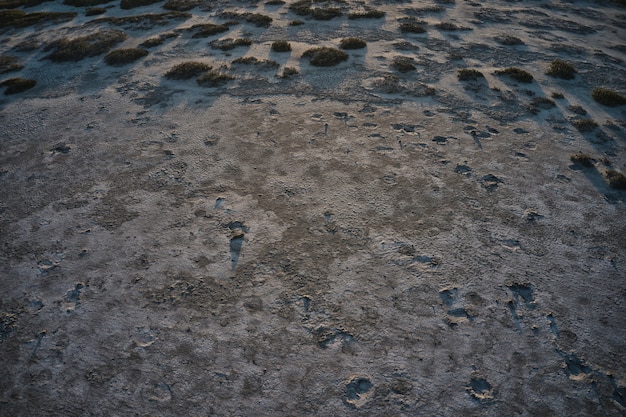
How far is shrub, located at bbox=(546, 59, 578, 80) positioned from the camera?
1656cm

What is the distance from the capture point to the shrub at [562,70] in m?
16.6

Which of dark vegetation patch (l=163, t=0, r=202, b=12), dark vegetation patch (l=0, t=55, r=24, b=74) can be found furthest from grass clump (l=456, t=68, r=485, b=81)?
dark vegetation patch (l=0, t=55, r=24, b=74)

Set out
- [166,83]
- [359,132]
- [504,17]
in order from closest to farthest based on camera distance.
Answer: [359,132]
[166,83]
[504,17]

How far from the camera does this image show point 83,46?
2041 centimetres

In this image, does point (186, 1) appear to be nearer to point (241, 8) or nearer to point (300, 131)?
point (241, 8)

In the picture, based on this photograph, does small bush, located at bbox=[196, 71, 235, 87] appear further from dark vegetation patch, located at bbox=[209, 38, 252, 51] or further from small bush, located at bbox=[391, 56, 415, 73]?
small bush, located at bbox=[391, 56, 415, 73]

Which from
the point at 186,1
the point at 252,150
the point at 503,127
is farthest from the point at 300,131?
the point at 186,1

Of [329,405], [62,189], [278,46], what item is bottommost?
[329,405]

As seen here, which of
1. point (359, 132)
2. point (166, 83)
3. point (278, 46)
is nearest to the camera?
point (359, 132)

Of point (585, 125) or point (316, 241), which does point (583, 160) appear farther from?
point (316, 241)

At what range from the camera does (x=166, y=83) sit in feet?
54.7

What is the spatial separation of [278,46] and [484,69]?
955 centimetres

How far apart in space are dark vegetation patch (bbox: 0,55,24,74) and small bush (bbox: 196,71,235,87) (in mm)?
10071

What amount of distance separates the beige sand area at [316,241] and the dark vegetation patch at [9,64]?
122 inches
